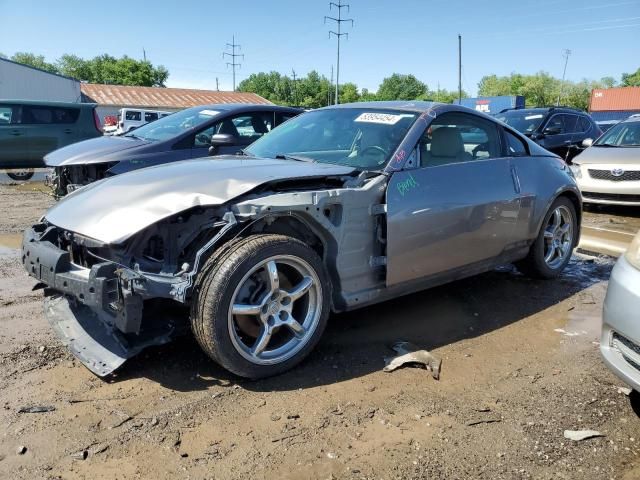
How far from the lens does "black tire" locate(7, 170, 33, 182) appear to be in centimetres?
1278

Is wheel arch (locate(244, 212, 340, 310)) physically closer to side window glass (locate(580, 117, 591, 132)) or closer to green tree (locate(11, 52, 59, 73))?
side window glass (locate(580, 117, 591, 132))

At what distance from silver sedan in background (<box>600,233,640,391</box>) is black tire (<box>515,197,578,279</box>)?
2.07 metres

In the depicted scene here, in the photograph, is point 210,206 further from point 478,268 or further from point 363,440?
point 478,268

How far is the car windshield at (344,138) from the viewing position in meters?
3.80

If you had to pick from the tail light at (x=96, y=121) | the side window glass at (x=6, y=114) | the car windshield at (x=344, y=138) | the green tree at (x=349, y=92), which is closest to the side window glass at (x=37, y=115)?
A: the side window glass at (x=6, y=114)

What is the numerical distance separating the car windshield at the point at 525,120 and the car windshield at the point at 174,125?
704 cm

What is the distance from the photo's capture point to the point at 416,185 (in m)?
3.63

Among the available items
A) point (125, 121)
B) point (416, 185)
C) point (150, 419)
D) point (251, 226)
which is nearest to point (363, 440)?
point (150, 419)

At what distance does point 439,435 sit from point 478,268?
6.32 feet

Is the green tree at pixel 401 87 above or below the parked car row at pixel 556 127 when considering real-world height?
above

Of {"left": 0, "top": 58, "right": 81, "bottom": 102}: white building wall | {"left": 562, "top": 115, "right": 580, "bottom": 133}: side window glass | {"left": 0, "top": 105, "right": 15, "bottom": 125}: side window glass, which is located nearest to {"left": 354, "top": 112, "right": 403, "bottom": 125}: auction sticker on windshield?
{"left": 562, "top": 115, "right": 580, "bottom": 133}: side window glass

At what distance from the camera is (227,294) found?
2.83 m

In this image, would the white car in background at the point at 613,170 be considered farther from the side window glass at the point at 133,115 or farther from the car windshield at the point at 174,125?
the side window glass at the point at 133,115

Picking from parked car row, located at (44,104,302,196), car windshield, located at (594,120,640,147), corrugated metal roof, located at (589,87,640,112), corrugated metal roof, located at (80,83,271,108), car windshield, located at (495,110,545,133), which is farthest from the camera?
corrugated metal roof, located at (589,87,640,112)
